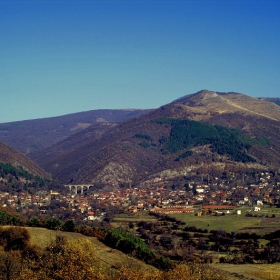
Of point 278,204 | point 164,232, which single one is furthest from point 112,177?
point 164,232

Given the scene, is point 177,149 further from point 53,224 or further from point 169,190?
point 53,224

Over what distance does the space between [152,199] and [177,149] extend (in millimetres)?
62466

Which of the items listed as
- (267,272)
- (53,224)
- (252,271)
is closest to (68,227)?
(53,224)

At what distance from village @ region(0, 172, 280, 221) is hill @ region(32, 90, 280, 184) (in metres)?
13.7

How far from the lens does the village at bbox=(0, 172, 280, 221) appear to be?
87.4 meters

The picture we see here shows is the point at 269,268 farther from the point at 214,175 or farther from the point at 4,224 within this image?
the point at 214,175

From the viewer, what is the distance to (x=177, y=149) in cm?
16550

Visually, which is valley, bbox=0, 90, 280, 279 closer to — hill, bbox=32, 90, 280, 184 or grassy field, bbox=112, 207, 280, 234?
grassy field, bbox=112, 207, 280, 234

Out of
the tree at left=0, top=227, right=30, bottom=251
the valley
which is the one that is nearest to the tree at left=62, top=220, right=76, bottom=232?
the valley

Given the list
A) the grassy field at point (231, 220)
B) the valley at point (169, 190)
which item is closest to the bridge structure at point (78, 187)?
the valley at point (169, 190)

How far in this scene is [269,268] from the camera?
4091cm

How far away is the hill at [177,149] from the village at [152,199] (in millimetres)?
13687

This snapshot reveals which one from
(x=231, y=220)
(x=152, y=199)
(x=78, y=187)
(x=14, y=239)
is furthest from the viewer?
(x=78, y=187)

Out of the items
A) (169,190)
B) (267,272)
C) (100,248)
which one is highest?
(169,190)
